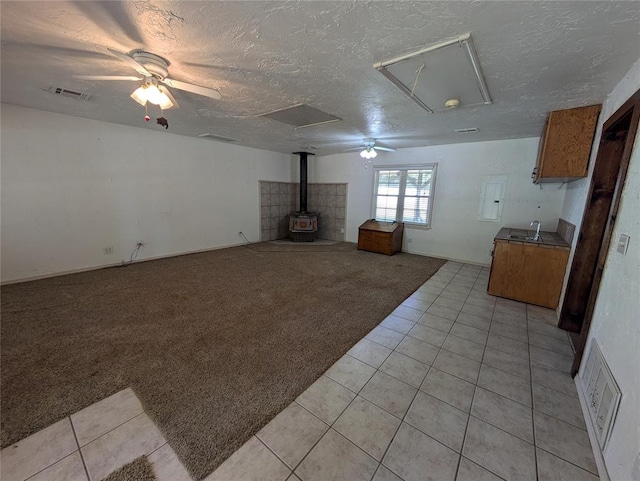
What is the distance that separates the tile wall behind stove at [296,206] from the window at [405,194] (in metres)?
0.96

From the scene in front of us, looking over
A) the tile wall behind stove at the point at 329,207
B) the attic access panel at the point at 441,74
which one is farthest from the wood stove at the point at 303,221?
the attic access panel at the point at 441,74

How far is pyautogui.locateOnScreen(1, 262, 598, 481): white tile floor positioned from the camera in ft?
4.08

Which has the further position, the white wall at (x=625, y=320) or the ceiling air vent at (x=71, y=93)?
the ceiling air vent at (x=71, y=93)

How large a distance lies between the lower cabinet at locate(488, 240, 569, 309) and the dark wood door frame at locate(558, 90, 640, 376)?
50cm

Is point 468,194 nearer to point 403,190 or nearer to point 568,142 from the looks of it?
point 403,190

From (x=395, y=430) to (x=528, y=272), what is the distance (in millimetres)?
2857

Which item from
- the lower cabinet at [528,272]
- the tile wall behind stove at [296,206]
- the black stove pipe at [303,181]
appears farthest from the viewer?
the tile wall behind stove at [296,206]

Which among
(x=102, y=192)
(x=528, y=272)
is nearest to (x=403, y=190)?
(x=528, y=272)

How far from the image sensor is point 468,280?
157 inches

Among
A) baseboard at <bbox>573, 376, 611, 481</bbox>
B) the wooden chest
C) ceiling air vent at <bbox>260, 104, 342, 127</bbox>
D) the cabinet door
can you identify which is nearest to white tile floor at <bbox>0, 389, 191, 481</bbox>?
baseboard at <bbox>573, 376, 611, 481</bbox>

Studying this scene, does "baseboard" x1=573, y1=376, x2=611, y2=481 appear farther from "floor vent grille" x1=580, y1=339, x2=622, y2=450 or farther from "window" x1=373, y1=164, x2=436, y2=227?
"window" x1=373, y1=164, x2=436, y2=227

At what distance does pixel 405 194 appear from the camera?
557cm

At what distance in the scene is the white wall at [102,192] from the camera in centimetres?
333

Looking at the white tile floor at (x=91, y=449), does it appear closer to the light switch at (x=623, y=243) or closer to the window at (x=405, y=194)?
the light switch at (x=623, y=243)
